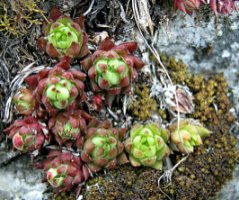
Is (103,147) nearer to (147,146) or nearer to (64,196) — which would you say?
(147,146)

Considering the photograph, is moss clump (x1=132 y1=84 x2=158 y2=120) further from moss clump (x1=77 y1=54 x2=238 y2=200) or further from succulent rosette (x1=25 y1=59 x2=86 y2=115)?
succulent rosette (x1=25 y1=59 x2=86 y2=115)

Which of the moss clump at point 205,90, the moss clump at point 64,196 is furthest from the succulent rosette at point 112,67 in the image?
the moss clump at point 64,196

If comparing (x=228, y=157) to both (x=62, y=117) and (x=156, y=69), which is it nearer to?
(x=156, y=69)

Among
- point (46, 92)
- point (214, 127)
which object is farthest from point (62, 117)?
point (214, 127)

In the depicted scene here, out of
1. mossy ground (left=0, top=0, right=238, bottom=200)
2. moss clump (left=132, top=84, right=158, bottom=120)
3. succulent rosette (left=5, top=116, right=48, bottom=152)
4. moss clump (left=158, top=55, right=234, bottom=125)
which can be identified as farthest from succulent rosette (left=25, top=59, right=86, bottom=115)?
moss clump (left=158, top=55, right=234, bottom=125)

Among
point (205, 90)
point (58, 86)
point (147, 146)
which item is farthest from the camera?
point (205, 90)

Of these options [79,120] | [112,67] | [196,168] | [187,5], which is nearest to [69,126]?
[79,120]
